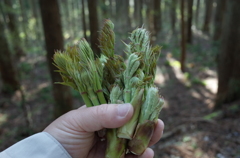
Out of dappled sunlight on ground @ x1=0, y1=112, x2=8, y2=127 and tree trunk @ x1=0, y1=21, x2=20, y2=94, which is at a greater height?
tree trunk @ x1=0, y1=21, x2=20, y2=94

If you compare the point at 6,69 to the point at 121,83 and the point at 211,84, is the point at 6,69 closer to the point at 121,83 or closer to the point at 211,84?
the point at 121,83

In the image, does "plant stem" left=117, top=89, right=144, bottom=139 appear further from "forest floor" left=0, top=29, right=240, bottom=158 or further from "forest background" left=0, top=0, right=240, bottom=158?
"forest floor" left=0, top=29, right=240, bottom=158

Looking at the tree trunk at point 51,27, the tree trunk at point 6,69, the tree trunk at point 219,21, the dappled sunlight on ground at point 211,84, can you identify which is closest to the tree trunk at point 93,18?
the tree trunk at point 51,27

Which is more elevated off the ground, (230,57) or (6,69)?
(230,57)

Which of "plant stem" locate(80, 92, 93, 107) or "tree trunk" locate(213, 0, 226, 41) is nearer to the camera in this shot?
"plant stem" locate(80, 92, 93, 107)

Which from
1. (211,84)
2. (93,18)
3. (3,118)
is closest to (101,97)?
(3,118)

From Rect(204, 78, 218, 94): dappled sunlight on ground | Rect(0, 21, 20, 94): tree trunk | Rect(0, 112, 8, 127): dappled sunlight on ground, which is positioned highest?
Rect(0, 21, 20, 94): tree trunk

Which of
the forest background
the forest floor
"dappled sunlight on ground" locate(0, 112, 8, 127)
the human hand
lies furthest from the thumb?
"dappled sunlight on ground" locate(0, 112, 8, 127)
